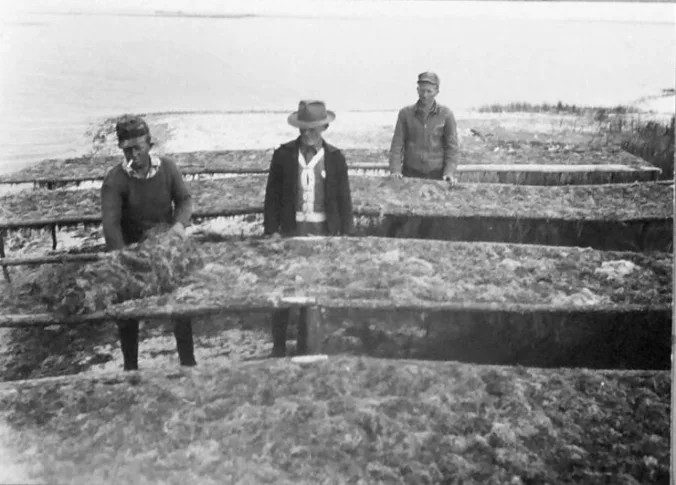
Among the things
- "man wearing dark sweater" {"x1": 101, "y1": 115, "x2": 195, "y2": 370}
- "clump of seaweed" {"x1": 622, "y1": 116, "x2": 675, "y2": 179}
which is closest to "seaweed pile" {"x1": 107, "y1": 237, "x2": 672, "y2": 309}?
"man wearing dark sweater" {"x1": 101, "y1": 115, "x2": 195, "y2": 370}

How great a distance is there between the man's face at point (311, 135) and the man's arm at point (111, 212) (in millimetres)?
824

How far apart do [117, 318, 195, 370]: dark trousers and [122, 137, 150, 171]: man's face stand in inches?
26.1

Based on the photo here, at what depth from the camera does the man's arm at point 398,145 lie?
9.64 ft

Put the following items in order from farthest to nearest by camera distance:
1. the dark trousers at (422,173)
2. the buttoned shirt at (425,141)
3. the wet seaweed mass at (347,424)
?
the dark trousers at (422,173) < the buttoned shirt at (425,141) < the wet seaweed mass at (347,424)

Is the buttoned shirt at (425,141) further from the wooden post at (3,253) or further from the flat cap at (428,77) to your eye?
the wooden post at (3,253)

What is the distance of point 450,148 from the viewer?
10.2 ft

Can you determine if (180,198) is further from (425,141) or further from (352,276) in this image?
(425,141)

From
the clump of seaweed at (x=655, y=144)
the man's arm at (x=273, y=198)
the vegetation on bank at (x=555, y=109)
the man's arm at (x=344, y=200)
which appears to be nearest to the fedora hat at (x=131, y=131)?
the man's arm at (x=273, y=198)

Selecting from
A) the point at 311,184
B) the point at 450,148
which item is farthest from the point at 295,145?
the point at 450,148

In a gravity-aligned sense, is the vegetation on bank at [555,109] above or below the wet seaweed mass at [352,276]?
above

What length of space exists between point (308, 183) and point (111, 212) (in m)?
0.86

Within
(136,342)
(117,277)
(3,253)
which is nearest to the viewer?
(117,277)

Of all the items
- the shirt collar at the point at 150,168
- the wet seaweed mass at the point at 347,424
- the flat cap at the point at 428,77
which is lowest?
the wet seaweed mass at the point at 347,424

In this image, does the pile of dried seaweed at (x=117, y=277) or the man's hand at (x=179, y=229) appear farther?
the man's hand at (x=179, y=229)
